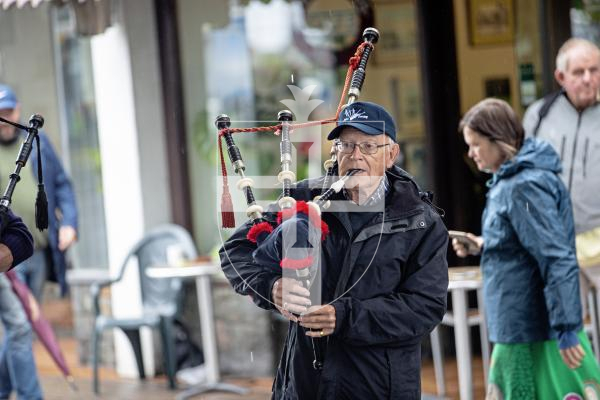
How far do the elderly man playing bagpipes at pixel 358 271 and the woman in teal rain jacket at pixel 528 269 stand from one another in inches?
45.8

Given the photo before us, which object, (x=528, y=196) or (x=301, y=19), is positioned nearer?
(x=528, y=196)

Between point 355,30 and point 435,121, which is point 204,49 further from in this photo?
point 435,121

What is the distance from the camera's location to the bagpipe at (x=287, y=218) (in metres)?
3.66

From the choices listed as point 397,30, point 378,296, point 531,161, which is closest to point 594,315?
point 531,161

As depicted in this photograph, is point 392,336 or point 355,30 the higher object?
point 355,30

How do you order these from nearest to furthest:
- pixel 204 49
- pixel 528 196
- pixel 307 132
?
pixel 307 132 < pixel 528 196 < pixel 204 49

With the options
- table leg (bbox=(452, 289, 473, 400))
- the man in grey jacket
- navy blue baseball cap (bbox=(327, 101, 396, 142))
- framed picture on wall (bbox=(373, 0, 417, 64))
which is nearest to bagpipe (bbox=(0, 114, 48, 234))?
navy blue baseball cap (bbox=(327, 101, 396, 142))

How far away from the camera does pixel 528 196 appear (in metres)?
4.96

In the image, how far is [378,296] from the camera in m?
3.82

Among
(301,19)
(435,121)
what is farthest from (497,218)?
(301,19)

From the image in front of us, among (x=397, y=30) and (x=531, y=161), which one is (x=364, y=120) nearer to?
(x=531, y=161)

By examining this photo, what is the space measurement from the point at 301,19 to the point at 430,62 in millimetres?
1025

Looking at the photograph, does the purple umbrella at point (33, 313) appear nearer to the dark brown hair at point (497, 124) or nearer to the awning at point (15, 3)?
the awning at point (15, 3)

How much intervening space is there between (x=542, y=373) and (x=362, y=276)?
5.63 feet
